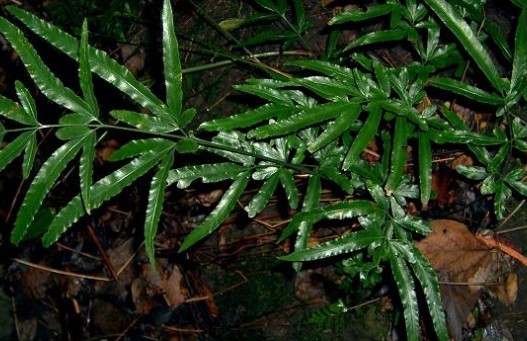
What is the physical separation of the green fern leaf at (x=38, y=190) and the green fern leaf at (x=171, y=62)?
330 mm

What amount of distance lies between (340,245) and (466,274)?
80 centimetres

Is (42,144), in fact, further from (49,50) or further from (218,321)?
(218,321)

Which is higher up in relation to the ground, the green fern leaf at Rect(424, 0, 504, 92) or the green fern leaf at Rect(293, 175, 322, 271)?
the green fern leaf at Rect(424, 0, 504, 92)

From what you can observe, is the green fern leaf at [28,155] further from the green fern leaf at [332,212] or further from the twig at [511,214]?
the twig at [511,214]

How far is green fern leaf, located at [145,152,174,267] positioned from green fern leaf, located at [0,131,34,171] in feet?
1.27

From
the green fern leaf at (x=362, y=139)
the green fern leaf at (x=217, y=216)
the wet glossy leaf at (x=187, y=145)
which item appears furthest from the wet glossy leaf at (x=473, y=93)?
the wet glossy leaf at (x=187, y=145)

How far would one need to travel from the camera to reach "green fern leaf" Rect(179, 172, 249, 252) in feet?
5.44

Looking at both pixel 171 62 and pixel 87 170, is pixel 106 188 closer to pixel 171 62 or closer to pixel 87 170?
pixel 87 170

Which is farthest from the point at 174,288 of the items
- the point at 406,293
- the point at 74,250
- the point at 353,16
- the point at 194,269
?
the point at 353,16

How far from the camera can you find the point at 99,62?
5.02 ft

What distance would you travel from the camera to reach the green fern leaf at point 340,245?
170 centimetres

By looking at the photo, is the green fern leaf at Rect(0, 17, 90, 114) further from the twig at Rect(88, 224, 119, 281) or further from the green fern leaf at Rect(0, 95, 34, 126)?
the twig at Rect(88, 224, 119, 281)

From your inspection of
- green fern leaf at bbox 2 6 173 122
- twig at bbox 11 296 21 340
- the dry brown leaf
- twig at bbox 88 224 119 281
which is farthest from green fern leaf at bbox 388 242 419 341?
twig at bbox 11 296 21 340

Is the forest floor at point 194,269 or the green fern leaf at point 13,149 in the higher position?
the green fern leaf at point 13,149
